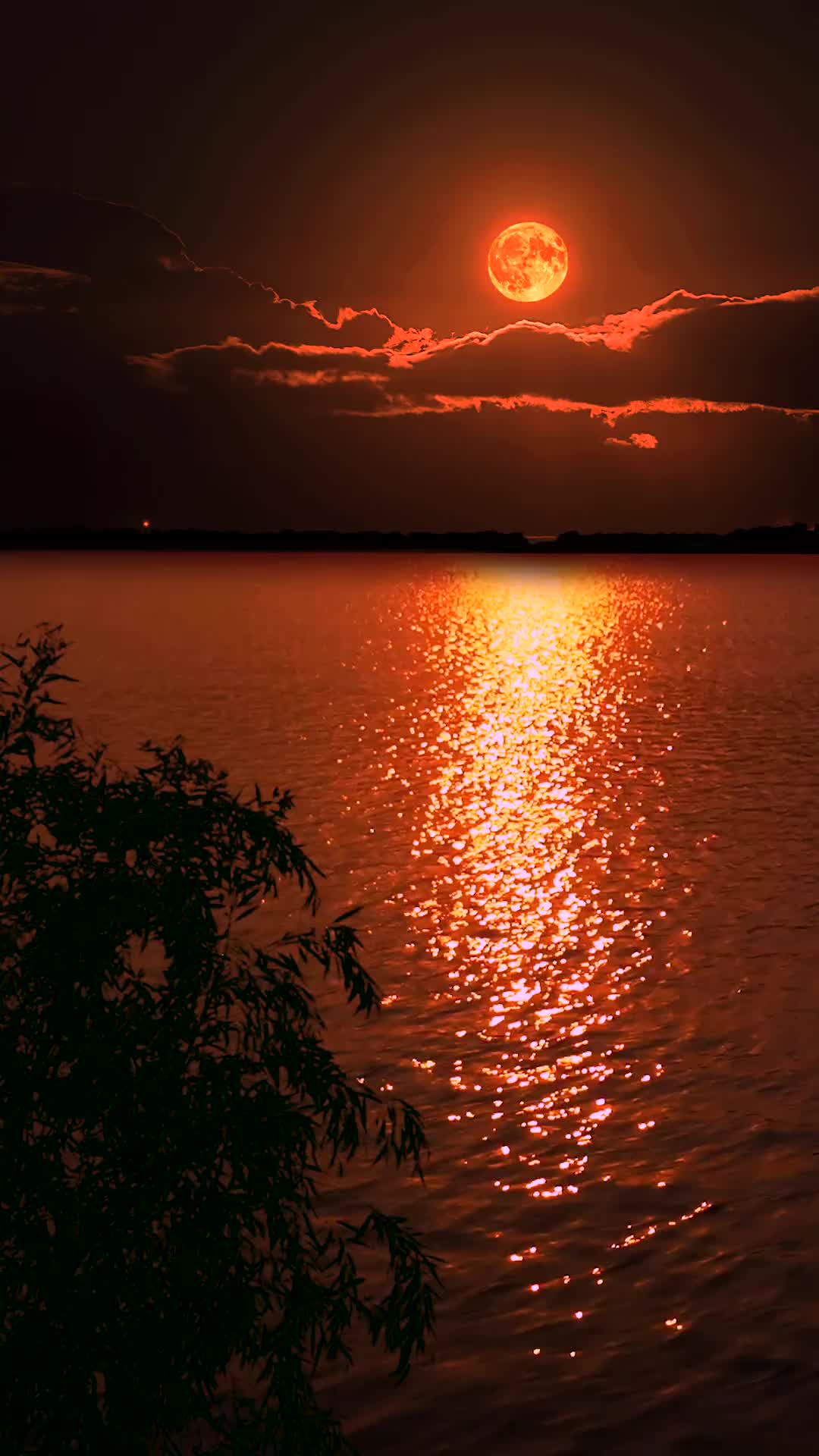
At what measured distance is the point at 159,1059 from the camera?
34.7ft

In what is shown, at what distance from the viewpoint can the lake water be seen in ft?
45.5

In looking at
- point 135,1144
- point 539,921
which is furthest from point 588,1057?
point 135,1144

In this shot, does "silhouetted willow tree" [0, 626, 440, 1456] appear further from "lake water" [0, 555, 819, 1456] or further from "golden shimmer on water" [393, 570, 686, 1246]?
"golden shimmer on water" [393, 570, 686, 1246]

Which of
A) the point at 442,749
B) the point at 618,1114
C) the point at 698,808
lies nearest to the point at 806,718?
the point at 442,749

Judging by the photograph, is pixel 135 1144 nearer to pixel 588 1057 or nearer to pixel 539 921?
pixel 588 1057

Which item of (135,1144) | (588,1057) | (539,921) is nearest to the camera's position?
(135,1144)

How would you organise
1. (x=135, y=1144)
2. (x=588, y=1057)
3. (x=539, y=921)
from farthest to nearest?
1. (x=539, y=921)
2. (x=588, y=1057)
3. (x=135, y=1144)

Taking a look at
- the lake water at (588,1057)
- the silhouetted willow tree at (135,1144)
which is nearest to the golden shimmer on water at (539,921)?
→ the lake water at (588,1057)

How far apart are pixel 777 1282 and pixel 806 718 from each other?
56.6 meters

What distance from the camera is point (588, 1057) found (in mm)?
22500

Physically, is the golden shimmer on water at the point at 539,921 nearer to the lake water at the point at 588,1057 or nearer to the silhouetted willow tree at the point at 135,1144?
the lake water at the point at 588,1057

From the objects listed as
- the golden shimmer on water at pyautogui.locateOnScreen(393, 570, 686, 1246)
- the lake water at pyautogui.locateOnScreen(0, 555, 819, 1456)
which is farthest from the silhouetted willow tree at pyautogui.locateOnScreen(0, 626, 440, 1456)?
the golden shimmer on water at pyautogui.locateOnScreen(393, 570, 686, 1246)

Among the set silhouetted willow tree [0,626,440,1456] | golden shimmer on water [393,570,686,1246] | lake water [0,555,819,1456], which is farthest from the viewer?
golden shimmer on water [393,570,686,1246]

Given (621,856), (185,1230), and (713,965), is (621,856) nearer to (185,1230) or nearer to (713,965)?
(713,965)
